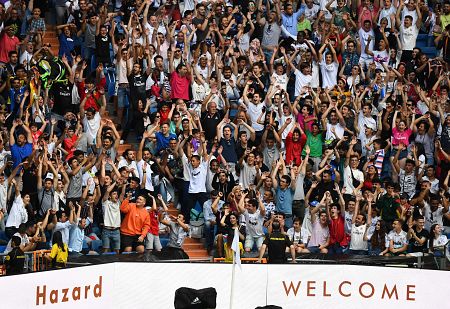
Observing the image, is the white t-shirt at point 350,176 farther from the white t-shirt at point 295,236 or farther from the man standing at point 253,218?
the man standing at point 253,218

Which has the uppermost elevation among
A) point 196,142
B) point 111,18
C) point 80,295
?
point 111,18

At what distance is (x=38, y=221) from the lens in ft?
93.0

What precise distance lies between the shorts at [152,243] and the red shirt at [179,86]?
456 cm

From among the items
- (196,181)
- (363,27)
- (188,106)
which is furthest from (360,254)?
(363,27)

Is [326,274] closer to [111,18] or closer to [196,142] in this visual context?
[196,142]

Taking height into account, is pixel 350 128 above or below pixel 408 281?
above

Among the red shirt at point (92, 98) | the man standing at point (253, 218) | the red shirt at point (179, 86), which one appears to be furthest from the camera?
the red shirt at point (179, 86)

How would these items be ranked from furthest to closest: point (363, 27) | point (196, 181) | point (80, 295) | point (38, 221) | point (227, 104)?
point (363, 27) → point (227, 104) → point (196, 181) → point (38, 221) → point (80, 295)

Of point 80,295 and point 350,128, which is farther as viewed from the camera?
point 350,128

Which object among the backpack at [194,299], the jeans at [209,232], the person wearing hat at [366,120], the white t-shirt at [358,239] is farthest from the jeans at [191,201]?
the backpack at [194,299]

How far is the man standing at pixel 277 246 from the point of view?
26828 millimetres

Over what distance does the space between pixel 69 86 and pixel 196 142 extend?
3358 mm

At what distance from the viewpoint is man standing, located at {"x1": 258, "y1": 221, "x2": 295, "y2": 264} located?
88.0 feet

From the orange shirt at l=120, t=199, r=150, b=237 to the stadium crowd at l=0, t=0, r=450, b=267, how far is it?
0.03 m
